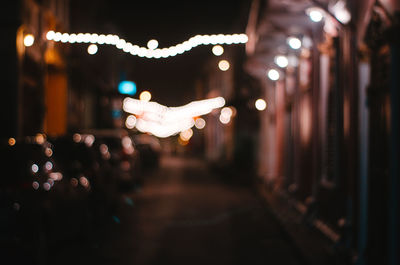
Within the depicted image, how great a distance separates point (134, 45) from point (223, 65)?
44.1 m

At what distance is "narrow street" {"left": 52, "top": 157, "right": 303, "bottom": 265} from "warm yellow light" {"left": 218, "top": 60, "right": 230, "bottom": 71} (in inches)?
1232

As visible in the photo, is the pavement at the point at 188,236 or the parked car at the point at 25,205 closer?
the parked car at the point at 25,205

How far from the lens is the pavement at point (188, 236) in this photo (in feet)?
31.8

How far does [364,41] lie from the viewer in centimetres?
857

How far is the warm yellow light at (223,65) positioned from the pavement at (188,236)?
31887mm

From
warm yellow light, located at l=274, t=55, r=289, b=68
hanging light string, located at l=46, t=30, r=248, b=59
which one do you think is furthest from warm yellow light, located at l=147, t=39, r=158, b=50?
warm yellow light, located at l=274, t=55, r=289, b=68

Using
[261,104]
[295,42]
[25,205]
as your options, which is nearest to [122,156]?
[295,42]

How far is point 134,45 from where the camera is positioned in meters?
8.32

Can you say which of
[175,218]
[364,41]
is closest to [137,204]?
[175,218]

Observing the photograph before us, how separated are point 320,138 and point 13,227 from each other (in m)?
6.64

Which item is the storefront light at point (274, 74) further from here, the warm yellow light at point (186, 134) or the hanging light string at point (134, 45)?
the warm yellow light at point (186, 134)

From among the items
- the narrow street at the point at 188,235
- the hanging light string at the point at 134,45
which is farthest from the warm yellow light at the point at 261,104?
the hanging light string at the point at 134,45

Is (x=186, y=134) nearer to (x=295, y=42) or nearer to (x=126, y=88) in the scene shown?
(x=126, y=88)

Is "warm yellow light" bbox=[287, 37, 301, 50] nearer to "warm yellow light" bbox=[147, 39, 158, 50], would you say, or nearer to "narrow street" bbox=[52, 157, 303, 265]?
"narrow street" bbox=[52, 157, 303, 265]
